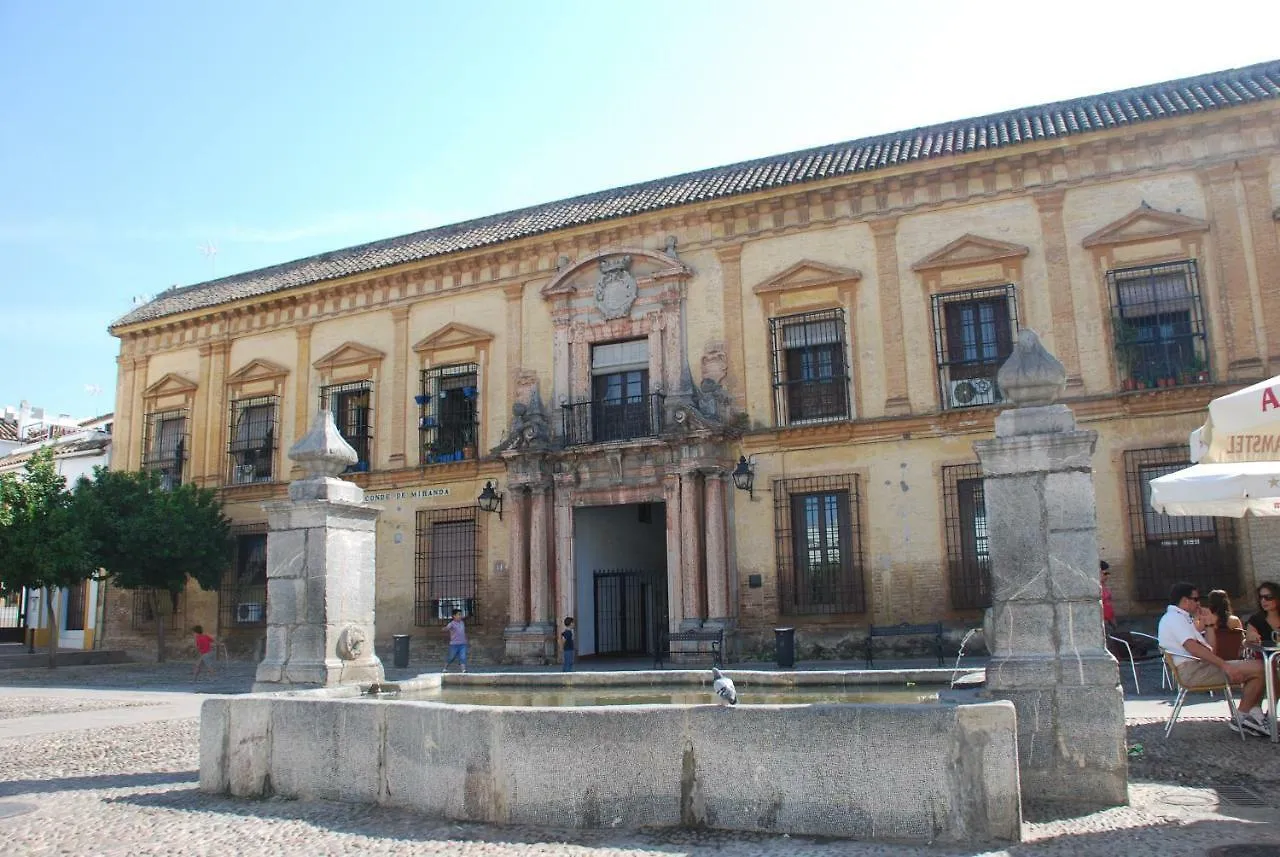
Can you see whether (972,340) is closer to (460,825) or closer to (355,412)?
(355,412)

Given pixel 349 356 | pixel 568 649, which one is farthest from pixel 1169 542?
pixel 349 356

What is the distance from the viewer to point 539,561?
61.8ft

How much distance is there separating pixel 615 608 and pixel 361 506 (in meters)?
12.5

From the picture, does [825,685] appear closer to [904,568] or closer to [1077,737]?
[1077,737]

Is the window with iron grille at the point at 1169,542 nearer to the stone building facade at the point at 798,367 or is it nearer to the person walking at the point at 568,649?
the stone building facade at the point at 798,367

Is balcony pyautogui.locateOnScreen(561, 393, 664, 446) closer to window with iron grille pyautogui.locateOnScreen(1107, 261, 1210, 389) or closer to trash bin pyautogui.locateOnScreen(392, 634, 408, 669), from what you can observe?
trash bin pyautogui.locateOnScreen(392, 634, 408, 669)

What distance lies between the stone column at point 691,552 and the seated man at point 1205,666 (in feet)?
32.7

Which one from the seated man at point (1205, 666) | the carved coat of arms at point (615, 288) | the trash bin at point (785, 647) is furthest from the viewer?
the carved coat of arms at point (615, 288)

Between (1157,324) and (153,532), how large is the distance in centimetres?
1936

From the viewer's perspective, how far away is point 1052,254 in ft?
54.9

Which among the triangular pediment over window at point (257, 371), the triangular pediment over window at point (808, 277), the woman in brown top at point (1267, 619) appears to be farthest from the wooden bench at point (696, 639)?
the triangular pediment over window at point (257, 371)

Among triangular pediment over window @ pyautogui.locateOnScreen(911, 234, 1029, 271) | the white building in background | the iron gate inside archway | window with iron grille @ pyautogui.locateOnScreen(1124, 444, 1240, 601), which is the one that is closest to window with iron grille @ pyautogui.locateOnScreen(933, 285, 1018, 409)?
triangular pediment over window @ pyautogui.locateOnScreen(911, 234, 1029, 271)

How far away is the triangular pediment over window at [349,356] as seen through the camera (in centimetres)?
2189

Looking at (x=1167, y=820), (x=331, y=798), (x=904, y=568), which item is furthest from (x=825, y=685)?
(x=904, y=568)
